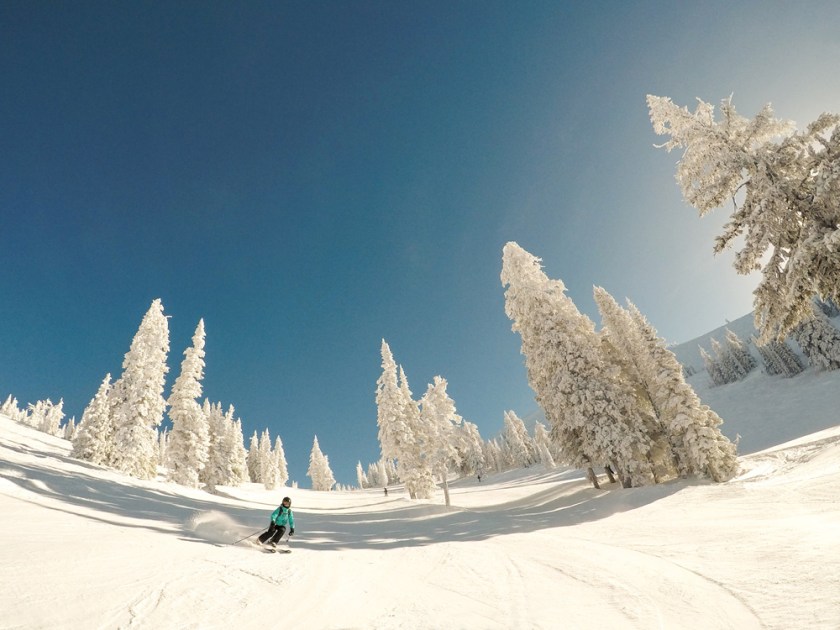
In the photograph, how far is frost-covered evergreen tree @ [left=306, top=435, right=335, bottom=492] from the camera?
88250 millimetres

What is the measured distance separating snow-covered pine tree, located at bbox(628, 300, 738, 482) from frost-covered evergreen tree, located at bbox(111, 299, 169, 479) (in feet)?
127

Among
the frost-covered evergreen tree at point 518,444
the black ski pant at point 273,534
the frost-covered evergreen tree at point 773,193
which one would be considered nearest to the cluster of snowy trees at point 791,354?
the frost-covered evergreen tree at point 773,193

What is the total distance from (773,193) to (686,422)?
52.2 ft

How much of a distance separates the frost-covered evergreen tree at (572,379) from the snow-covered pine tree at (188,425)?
98.5 ft

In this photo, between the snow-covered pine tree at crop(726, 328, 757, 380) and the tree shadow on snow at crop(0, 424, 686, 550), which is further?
the snow-covered pine tree at crop(726, 328, 757, 380)

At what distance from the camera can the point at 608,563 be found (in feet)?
26.7

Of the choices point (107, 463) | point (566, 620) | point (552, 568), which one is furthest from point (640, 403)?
point (107, 463)

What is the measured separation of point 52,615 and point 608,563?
9725mm

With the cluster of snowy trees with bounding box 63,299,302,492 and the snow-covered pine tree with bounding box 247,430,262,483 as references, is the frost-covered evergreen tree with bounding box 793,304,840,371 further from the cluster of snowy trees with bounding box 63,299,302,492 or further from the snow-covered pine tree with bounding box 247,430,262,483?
the snow-covered pine tree with bounding box 247,430,262,483

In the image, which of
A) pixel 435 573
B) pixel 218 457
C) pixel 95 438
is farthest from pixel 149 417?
pixel 435 573

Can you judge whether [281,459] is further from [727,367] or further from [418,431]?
[727,367]

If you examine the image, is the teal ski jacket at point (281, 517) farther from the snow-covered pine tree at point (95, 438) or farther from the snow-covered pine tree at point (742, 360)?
the snow-covered pine tree at point (742, 360)

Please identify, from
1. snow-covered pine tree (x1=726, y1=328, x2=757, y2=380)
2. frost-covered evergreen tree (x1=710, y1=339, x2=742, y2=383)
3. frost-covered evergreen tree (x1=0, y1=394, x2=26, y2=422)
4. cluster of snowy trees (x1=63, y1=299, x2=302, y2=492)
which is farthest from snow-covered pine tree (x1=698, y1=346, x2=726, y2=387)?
frost-covered evergreen tree (x1=0, y1=394, x2=26, y2=422)

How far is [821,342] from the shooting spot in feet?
204
